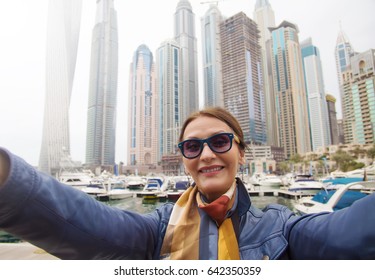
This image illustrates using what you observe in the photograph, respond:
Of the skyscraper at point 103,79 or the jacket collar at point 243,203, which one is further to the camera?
the skyscraper at point 103,79

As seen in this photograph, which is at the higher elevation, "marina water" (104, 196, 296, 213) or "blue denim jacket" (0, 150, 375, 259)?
"blue denim jacket" (0, 150, 375, 259)

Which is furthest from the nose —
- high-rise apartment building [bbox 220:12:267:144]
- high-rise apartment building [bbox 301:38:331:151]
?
high-rise apartment building [bbox 220:12:267:144]

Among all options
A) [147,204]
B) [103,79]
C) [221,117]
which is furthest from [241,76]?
[221,117]

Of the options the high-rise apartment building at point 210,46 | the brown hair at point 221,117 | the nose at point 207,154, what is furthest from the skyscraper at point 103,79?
the nose at point 207,154

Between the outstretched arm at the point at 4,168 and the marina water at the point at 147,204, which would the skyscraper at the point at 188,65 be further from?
the marina water at the point at 147,204

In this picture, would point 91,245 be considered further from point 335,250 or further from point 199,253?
point 335,250

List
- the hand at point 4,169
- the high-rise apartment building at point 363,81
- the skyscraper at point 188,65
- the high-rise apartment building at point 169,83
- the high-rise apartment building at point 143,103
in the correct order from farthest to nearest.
Answer: the high-rise apartment building at point 143,103 < the high-rise apartment building at point 169,83 < the skyscraper at point 188,65 < the high-rise apartment building at point 363,81 < the hand at point 4,169

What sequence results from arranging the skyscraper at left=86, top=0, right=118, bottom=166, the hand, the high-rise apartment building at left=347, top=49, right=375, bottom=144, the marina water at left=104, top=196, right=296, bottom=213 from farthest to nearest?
1. the marina water at left=104, top=196, right=296, bottom=213
2. the high-rise apartment building at left=347, top=49, right=375, bottom=144
3. the skyscraper at left=86, top=0, right=118, bottom=166
4. the hand

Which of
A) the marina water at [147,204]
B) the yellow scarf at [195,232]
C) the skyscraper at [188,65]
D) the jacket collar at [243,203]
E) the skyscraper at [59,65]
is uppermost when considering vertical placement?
the skyscraper at [188,65]

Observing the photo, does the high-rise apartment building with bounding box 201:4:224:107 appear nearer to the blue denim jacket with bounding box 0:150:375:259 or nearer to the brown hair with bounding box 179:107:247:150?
the brown hair with bounding box 179:107:247:150
